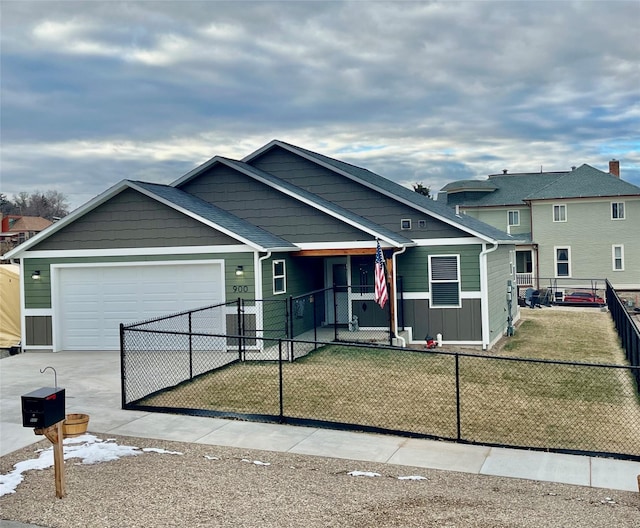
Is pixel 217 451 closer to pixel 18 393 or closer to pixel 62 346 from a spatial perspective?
pixel 18 393

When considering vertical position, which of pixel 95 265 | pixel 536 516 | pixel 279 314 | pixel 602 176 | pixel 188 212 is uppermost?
pixel 602 176

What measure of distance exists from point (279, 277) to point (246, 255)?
1.58 metres

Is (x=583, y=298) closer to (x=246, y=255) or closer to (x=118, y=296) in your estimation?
(x=246, y=255)

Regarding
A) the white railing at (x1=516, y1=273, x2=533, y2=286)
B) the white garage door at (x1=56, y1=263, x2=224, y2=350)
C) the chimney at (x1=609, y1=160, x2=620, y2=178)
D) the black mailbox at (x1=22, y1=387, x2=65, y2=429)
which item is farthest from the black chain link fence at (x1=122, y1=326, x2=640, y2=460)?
the chimney at (x1=609, y1=160, x2=620, y2=178)

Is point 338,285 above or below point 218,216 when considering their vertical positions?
below

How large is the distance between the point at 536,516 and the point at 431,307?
41.2 ft

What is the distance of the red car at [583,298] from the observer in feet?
112

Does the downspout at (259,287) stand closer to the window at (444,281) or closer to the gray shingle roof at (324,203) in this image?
the gray shingle roof at (324,203)

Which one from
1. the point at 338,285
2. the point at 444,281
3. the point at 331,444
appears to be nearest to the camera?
the point at 331,444

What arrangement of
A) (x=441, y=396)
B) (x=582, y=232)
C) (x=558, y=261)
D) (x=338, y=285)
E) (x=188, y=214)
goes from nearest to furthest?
(x=441, y=396), (x=188, y=214), (x=338, y=285), (x=582, y=232), (x=558, y=261)

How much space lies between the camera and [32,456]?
8.81 m

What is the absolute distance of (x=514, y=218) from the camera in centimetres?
4291

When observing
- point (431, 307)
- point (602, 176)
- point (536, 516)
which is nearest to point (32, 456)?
point (536, 516)

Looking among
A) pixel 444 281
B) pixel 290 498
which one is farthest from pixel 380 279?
pixel 290 498
